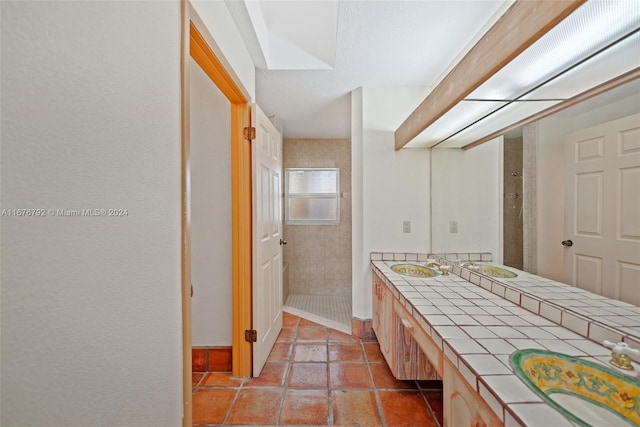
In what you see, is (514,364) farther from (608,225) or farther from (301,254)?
(301,254)

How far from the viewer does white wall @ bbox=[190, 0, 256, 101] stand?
4.26 feet

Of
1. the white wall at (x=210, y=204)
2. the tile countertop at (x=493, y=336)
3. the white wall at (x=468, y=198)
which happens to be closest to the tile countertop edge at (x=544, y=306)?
the tile countertop at (x=493, y=336)

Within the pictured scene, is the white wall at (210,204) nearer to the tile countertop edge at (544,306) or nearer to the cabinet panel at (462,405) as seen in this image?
the cabinet panel at (462,405)

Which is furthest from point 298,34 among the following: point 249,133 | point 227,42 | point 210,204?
point 210,204

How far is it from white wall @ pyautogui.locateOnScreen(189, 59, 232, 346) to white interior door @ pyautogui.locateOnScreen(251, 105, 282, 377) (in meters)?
0.22

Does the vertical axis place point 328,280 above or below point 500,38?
below

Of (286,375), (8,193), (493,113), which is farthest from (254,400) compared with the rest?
(493,113)

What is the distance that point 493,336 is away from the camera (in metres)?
1.01

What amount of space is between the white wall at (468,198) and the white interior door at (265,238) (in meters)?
1.44

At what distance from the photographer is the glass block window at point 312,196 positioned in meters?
4.12

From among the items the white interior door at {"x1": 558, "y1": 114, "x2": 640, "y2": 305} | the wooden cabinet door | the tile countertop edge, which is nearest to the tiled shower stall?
the wooden cabinet door

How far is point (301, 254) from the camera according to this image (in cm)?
411

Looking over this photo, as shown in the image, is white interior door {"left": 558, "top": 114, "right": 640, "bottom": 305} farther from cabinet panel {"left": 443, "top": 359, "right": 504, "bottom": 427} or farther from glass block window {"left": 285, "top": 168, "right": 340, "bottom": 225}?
glass block window {"left": 285, "top": 168, "right": 340, "bottom": 225}

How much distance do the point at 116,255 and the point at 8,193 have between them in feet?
0.91
